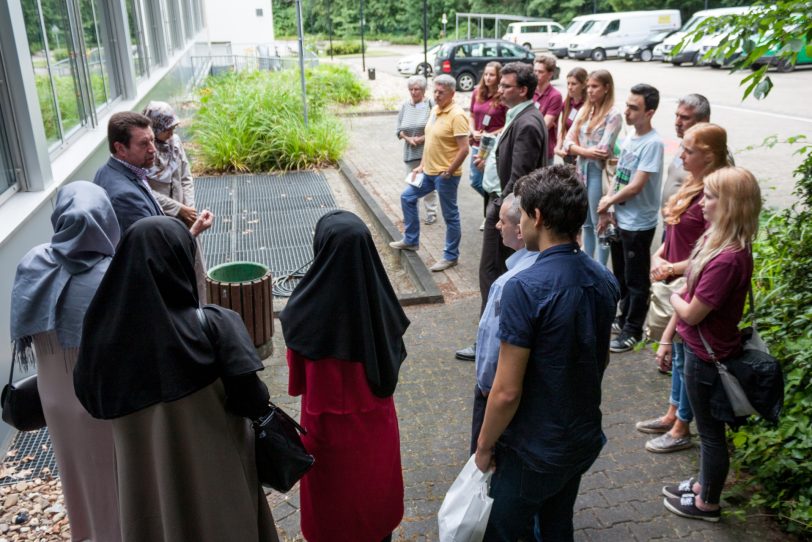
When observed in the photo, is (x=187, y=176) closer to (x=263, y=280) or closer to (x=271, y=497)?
(x=263, y=280)

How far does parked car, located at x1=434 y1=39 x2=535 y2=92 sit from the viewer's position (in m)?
24.2

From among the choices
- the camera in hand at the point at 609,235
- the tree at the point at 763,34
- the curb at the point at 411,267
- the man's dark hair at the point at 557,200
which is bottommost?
the curb at the point at 411,267

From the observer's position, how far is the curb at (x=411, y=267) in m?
6.54

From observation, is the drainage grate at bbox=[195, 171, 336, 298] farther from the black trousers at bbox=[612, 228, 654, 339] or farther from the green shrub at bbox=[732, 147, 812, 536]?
the green shrub at bbox=[732, 147, 812, 536]

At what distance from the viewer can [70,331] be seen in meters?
2.90

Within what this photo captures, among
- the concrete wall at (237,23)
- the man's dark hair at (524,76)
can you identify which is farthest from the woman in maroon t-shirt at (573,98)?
the concrete wall at (237,23)

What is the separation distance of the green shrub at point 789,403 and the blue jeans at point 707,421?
34cm

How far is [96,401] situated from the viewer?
93.7 inches

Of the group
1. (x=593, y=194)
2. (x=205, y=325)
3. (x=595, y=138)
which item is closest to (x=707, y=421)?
(x=205, y=325)

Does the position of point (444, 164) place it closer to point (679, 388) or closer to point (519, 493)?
point (679, 388)

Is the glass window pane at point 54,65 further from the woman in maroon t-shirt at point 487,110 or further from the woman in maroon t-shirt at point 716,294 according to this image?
the woman in maroon t-shirt at point 716,294

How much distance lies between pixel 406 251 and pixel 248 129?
18.4 ft

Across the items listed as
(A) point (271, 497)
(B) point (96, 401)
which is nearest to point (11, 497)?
(A) point (271, 497)

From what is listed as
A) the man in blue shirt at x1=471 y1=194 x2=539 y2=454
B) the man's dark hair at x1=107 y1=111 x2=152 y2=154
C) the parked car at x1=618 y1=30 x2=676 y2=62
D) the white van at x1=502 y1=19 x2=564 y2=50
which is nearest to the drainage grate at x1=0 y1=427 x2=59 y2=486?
the man's dark hair at x1=107 y1=111 x2=152 y2=154
